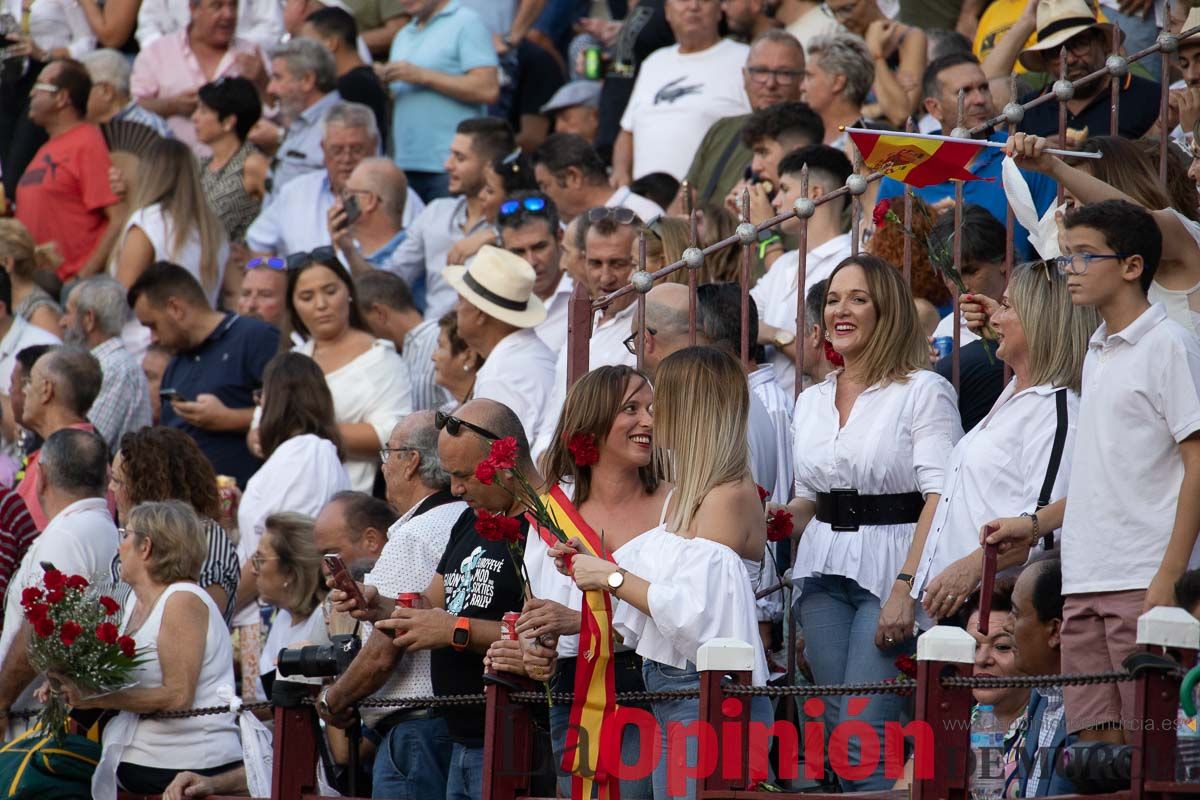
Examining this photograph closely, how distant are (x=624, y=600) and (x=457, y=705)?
918mm

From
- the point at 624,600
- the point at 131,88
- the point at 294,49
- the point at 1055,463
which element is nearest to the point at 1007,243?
the point at 1055,463

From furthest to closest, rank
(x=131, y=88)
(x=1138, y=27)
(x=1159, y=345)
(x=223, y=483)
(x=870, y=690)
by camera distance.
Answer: (x=131, y=88), (x=1138, y=27), (x=223, y=483), (x=1159, y=345), (x=870, y=690)

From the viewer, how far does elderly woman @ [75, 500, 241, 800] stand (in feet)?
24.2

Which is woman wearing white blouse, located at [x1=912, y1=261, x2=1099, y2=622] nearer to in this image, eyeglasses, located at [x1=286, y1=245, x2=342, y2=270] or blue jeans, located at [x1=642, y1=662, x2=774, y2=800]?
blue jeans, located at [x1=642, y1=662, x2=774, y2=800]

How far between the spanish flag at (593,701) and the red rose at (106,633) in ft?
7.23

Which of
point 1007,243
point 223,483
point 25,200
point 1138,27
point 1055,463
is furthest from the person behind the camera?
point 25,200

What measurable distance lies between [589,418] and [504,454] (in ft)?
1.45

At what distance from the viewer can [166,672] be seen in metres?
7.41

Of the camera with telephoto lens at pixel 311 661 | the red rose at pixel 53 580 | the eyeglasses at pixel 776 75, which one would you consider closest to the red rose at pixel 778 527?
the camera with telephoto lens at pixel 311 661

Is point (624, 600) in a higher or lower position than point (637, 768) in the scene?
higher

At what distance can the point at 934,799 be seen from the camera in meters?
5.21

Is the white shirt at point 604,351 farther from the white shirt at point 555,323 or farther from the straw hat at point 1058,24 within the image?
the straw hat at point 1058,24

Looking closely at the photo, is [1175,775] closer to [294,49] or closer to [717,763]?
[717,763]

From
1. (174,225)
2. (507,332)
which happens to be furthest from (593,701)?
(174,225)
